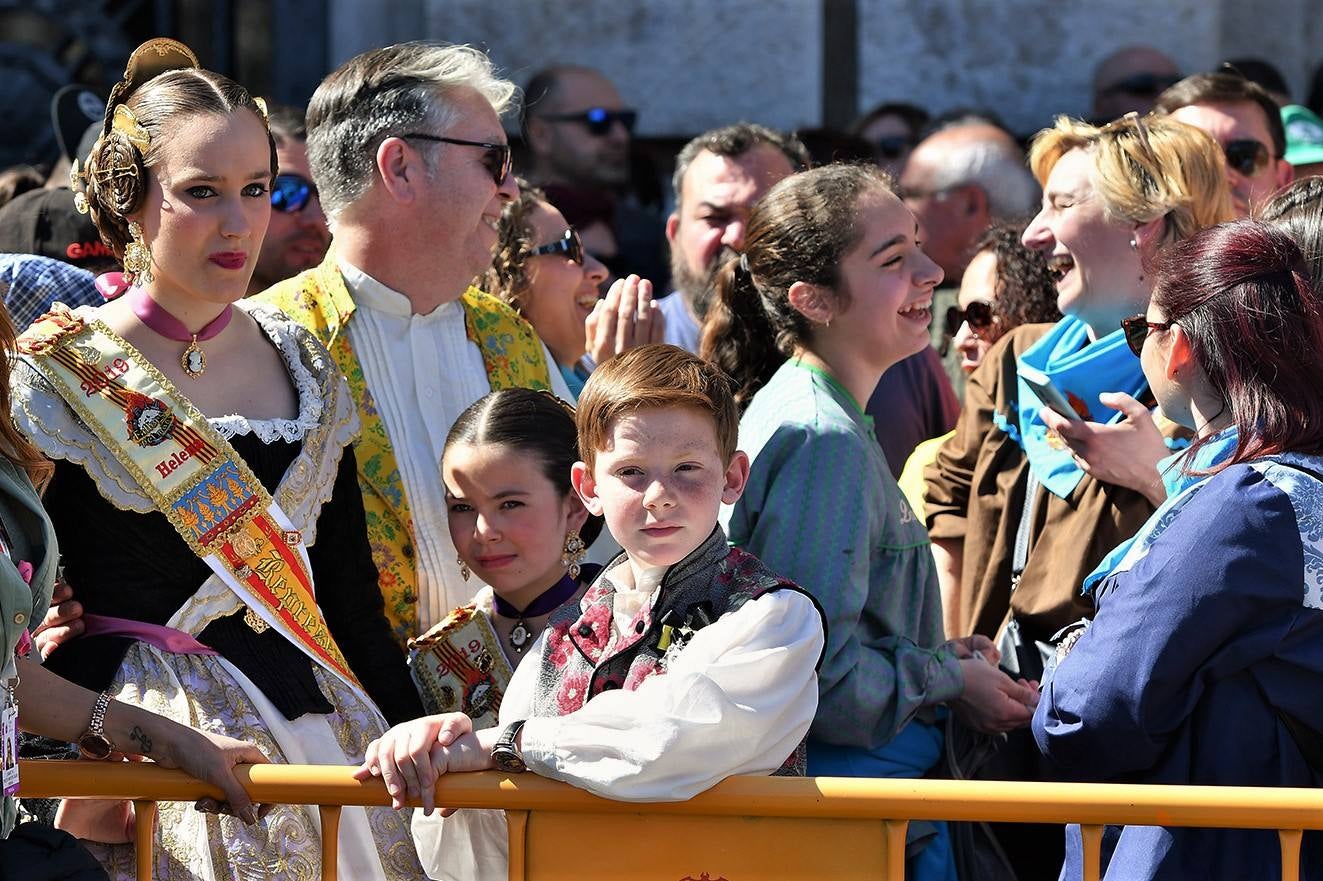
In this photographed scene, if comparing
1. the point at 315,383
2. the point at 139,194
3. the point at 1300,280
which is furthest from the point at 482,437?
the point at 1300,280

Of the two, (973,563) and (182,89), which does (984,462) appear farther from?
(182,89)

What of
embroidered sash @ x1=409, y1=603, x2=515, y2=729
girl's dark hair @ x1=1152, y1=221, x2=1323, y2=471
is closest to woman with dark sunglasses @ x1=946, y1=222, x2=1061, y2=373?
girl's dark hair @ x1=1152, y1=221, x2=1323, y2=471

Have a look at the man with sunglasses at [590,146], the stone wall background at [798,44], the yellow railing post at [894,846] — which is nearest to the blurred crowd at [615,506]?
the yellow railing post at [894,846]

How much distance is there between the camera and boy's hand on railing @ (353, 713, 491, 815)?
2.60 metres

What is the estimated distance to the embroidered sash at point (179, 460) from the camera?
2.89 meters

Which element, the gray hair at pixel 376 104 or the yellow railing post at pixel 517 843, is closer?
the yellow railing post at pixel 517 843

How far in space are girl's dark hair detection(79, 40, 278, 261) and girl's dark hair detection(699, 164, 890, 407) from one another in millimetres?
1053

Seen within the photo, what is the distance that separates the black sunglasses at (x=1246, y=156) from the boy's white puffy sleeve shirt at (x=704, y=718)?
9.89ft

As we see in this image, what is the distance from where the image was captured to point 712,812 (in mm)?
2604

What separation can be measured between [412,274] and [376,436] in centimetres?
37

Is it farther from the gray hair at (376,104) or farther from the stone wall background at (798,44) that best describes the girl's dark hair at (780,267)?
the stone wall background at (798,44)

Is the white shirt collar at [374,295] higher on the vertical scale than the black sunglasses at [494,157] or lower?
lower

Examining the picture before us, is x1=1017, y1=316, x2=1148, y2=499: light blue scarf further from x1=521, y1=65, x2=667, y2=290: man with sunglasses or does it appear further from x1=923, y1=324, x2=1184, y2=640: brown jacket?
x1=521, y1=65, x2=667, y2=290: man with sunglasses

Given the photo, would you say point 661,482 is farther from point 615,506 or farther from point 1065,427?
point 1065,427
